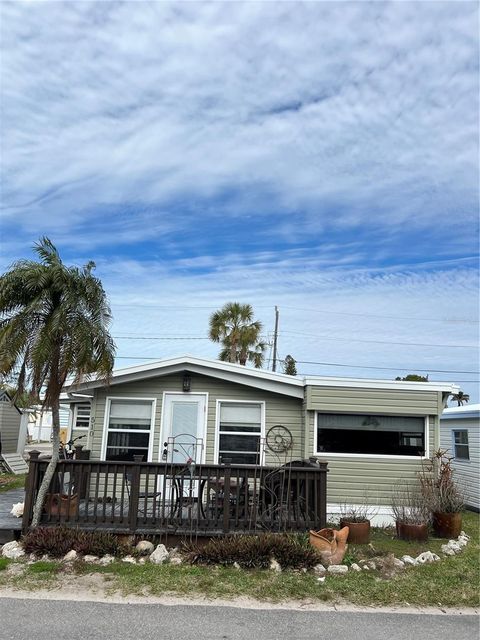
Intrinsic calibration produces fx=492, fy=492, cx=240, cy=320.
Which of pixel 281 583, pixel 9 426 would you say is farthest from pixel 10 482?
pixel 281 583

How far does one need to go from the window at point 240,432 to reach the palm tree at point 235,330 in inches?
489

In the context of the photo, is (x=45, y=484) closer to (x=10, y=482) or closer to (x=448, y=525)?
(x=448, y=525)

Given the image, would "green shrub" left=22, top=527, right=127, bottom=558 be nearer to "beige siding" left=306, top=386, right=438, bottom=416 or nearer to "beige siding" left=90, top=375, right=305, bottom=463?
"beige siding" left=90, top=375, right=305, bottom=463

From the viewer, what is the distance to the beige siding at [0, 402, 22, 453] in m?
19.6

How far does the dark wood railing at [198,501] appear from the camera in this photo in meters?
6.60

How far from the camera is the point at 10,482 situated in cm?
1348

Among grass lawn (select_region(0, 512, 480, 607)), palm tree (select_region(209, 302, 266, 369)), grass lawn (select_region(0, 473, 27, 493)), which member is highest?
palm tree (select_region(209, 302, 266, 369))

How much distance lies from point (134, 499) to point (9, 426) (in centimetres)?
1589

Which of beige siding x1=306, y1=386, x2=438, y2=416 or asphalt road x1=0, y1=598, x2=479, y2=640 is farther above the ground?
beige siding x1=306, y1=386, x2=438, y2=416

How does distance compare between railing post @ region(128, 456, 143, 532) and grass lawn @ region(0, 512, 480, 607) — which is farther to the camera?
railing post @ region(128, 456, 143, 532)

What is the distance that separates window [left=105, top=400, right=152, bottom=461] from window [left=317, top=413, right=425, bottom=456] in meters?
3.33

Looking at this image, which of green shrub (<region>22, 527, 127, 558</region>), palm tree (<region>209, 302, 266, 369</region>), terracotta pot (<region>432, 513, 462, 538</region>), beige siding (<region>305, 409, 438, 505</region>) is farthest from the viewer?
palm tree (<region>209, 302, 266, 369</region>)

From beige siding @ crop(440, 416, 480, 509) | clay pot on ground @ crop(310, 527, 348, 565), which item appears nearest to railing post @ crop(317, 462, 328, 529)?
clay pot on ground @ crop(310, 527, 348, 565)

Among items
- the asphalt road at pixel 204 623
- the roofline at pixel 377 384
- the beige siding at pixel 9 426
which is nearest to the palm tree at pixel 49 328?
the asphalt road at pixel 204 623
